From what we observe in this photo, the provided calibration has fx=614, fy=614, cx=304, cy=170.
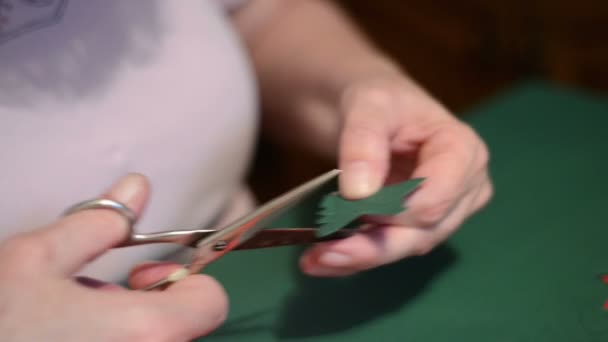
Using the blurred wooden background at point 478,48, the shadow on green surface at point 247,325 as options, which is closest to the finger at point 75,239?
the shadow on green surface at point 247,325

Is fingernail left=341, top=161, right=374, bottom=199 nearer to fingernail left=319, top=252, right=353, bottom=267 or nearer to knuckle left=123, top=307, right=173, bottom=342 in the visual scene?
fingernail left=319, top=252, right=353, bottom=267

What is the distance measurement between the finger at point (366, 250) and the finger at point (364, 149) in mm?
33

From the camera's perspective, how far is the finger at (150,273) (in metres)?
0.42

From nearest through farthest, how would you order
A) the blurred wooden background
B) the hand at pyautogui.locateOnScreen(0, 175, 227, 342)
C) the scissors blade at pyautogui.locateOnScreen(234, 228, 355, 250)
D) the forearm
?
1. the hand at pyautogui.locateOnScreen(0, 175, 227, 342)
2. the scissors blade at pyautogui.locateOnScreen(234, 228, 355, 250)
3. the forearm
4. the blurred wooden background

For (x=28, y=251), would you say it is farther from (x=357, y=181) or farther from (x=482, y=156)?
(x=482, y=156)

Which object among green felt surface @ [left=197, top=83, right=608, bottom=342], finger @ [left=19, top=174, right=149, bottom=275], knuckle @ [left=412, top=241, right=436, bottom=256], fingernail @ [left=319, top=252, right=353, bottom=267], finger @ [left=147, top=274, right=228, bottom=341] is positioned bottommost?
green felt surface @ [left=197, top=83, right=608, bottom=342]

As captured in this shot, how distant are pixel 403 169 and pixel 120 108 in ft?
0.84

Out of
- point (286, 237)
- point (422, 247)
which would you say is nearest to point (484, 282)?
point (422, 247)

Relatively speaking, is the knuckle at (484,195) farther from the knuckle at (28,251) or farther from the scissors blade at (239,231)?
the knuckle at (28,251)

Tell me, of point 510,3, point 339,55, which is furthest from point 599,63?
point 339,55

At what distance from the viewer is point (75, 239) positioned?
0.36 metres

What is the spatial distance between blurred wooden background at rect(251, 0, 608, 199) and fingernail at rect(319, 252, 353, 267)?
1061 mm

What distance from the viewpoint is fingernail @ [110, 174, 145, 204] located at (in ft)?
1.34

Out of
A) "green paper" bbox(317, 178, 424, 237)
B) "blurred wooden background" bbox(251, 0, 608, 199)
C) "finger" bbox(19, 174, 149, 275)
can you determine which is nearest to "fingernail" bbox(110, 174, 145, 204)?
"finger" bbox(19, 174, 149, 275)
